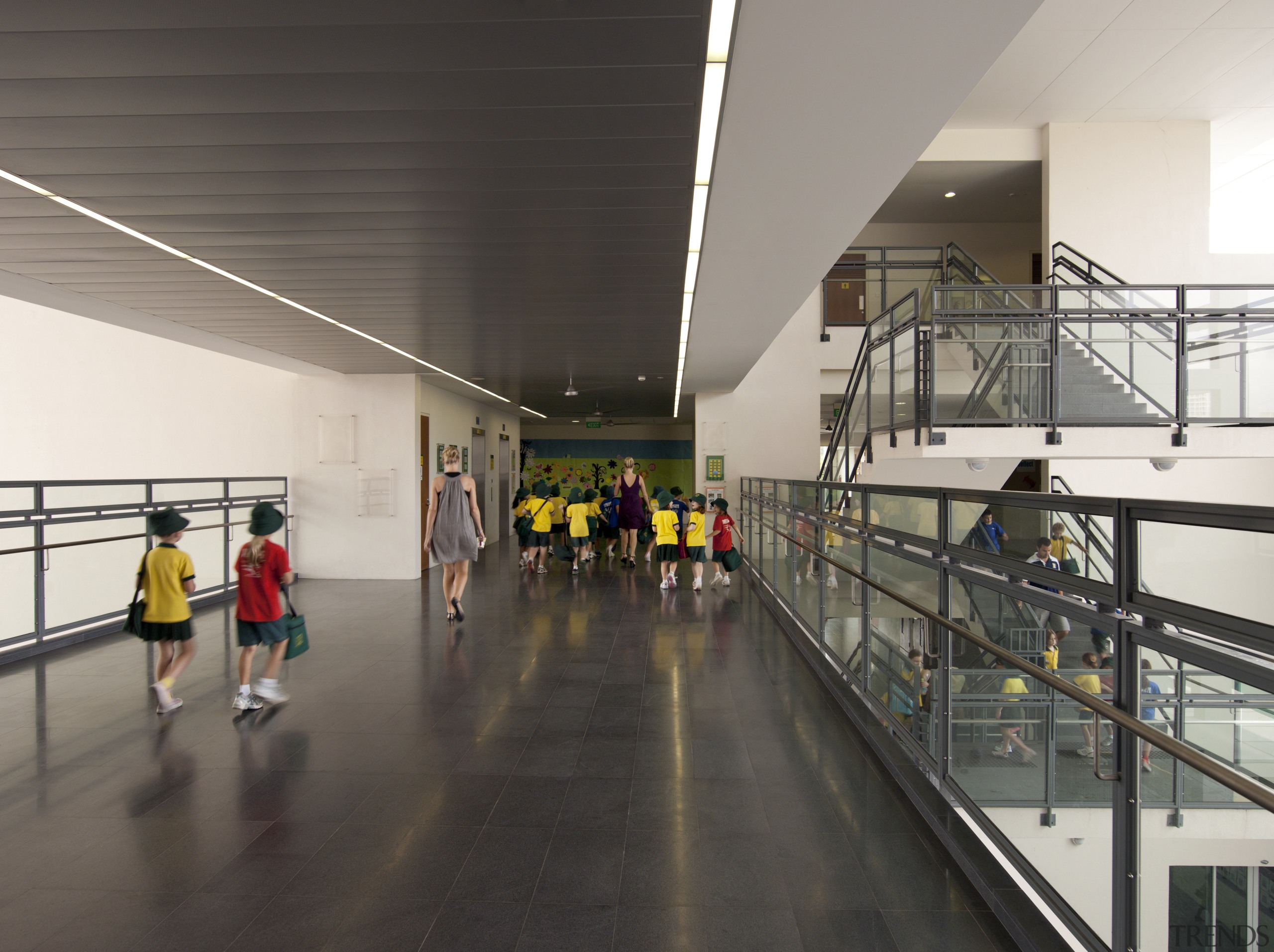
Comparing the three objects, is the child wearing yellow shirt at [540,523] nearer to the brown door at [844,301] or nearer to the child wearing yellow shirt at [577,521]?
the child wearing yellow shirt at [577,521]

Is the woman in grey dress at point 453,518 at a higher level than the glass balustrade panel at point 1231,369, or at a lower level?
lower

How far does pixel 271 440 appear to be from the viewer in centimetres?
1088

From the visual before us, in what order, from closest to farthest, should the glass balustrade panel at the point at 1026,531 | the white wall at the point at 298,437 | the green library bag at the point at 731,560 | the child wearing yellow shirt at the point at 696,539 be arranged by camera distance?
the glass balustrade panel at the point at 1026,531
the green library bag at the point at 731,560
the child wearing yellow shirt at the point at 696,539
the white wall at the point at 298,437

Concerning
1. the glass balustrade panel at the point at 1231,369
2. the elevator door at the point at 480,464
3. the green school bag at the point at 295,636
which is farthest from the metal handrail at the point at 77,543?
the glass balustrade panel at the point at 1231,369

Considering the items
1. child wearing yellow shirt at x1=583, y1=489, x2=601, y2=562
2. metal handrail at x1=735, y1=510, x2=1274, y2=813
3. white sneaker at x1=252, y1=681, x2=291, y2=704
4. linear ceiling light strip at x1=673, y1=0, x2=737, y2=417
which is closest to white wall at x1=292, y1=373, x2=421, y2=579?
child wearing yellow shirt at x1=583, y1=489, x2=601, y2=562

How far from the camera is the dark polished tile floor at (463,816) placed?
2369 mm

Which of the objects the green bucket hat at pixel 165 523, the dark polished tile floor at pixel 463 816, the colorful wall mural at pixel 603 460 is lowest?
the dark polished tile floor at pixel 463 816

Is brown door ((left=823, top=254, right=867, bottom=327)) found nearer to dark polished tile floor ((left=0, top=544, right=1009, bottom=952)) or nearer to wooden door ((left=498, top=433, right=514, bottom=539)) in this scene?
wooden door ((left=498, top=433, right=514, bottom=539))

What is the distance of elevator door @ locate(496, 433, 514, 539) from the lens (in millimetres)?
18391

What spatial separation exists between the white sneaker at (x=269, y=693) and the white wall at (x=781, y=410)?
9.41 m

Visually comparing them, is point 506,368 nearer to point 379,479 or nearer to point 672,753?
point 379,479

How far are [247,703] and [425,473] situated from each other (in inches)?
293

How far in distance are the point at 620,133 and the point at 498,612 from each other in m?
5.72

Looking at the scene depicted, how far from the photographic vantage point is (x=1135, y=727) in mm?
1685
